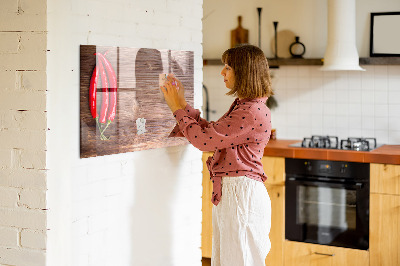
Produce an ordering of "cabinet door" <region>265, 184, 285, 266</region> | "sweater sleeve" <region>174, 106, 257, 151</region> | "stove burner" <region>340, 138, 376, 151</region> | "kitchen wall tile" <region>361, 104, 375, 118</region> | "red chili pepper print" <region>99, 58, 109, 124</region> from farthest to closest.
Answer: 1. "kitchen wall tile" <region>361, 104, 375, 118</region>
2. "cabinet door" <region>265, 184, 285, 266</region>
3. "stove burner" <region>340, 138, 376, 151</region>
4. "sweater sleeve" <region>174, 106, 257, 151</region>
5. "red chili pepper print" <region>99, 58, 109, 124</region>

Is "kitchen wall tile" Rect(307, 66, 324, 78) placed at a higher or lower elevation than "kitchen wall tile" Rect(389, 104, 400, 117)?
higher

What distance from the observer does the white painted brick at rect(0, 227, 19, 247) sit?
241 cm

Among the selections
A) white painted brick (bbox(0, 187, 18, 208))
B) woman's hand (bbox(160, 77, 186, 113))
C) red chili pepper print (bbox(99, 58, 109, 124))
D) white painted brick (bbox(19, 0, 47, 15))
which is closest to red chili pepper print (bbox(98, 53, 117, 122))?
red chili pepper print (bbox(99, 58, 109, 124))

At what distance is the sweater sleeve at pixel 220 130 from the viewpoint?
8.83 feet

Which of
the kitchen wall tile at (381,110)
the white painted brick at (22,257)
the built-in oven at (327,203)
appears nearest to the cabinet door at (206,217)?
the built-in oven at (327,203)

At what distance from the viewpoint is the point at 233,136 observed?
2701 millimetres

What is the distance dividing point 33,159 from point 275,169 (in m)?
2.39

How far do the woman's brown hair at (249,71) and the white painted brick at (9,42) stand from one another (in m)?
0.96

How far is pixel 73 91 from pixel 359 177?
2404mm

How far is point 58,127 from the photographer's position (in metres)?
2.35

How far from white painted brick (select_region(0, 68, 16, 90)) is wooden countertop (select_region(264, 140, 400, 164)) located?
241 cm

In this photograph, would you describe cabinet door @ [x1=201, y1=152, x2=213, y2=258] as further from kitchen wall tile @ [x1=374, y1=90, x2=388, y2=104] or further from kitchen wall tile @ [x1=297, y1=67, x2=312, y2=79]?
kitchen wall tile @ [x1=374, y1=90, x2=388, y2=104]

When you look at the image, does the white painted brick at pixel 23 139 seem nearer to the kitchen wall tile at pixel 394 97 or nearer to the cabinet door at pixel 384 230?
the cabinet door at pixel 384 230

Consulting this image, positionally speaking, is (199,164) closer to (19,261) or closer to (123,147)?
(123,147)
